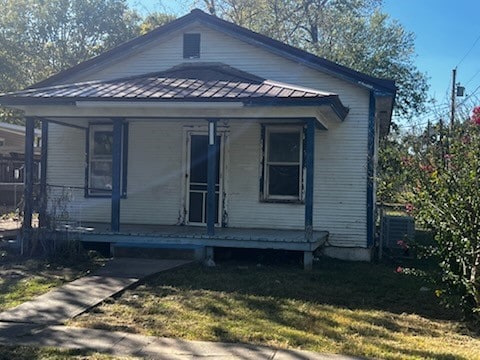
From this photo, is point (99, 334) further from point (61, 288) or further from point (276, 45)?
point (276, 45)

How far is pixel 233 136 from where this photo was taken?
11.6 meters

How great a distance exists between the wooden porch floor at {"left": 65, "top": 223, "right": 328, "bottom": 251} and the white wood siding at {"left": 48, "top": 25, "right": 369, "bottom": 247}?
0.70 meters

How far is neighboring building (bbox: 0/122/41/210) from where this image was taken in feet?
63.6

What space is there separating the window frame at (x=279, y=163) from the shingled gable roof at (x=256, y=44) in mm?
1395

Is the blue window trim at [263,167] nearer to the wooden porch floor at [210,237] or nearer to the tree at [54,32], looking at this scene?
the wooden porch floor at [210,237]

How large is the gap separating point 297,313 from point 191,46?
7.60m

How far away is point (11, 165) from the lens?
68.6ft

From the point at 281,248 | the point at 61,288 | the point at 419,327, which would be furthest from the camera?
the point at 281,248

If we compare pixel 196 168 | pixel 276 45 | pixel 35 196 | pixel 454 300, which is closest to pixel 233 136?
pixel 196 168

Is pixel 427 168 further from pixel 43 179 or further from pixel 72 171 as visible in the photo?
pixel 72 171

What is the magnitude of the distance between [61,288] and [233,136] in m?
5.52

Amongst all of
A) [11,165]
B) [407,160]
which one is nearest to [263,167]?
[407,160]

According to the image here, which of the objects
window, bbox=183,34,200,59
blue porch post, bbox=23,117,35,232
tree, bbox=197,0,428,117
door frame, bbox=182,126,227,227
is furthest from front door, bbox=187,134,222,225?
tree, bbox=197,0,428,117

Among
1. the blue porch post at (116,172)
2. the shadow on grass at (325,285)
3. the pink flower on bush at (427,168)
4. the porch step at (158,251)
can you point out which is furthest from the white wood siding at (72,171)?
the pink flower on bush at (427,168)
